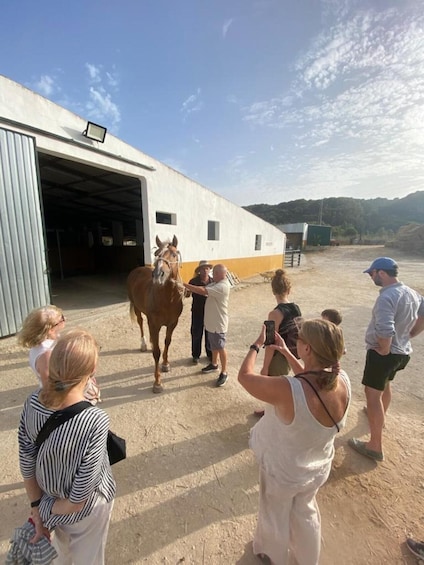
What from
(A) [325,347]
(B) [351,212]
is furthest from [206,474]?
(B) [351,212]

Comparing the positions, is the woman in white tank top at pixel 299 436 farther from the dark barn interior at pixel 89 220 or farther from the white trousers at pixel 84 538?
the dark barn interior at pixel 89 220

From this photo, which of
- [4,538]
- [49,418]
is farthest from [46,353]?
[4,538]

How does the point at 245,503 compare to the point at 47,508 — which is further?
the point at 245,503

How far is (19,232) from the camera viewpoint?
4.91 meters

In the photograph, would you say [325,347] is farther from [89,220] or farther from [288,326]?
[89,220]

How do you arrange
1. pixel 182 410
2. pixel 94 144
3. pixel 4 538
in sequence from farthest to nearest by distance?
pixel 94 144
pixel 182 410
pixel 4 538

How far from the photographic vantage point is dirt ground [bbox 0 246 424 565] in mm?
1724

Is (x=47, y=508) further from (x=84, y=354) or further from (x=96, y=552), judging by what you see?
(x=84, y=354)

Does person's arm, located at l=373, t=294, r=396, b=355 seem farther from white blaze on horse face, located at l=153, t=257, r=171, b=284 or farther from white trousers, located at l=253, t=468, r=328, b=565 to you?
white blaze on horse face, located at l=153, t=257, r=171, b=284

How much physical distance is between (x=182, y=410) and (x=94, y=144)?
6.32 meters

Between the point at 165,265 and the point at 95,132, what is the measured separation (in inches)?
182

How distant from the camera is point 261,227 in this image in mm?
15469

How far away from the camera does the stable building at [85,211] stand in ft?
15.8

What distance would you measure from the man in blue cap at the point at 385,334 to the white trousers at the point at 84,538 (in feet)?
7.70
